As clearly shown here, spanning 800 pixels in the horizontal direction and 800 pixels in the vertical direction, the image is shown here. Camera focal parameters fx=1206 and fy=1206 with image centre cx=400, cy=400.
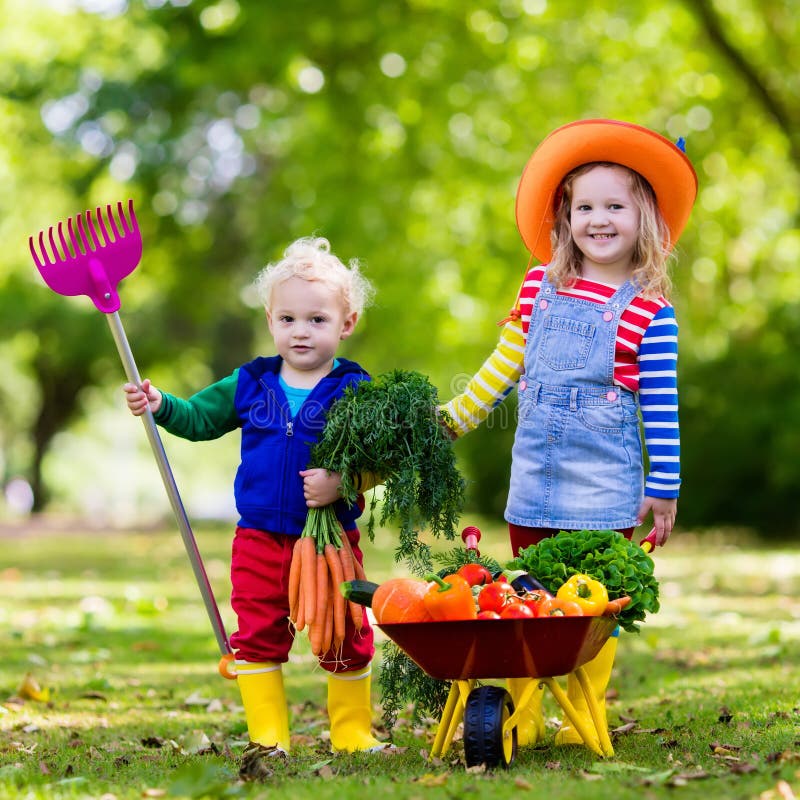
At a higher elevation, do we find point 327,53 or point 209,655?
point 327,53

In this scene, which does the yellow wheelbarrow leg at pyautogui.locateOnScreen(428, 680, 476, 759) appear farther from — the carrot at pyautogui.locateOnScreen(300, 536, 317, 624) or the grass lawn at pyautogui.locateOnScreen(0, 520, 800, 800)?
the carrot at pyautogui.locateOnScreen(300, 536, 317, 624)

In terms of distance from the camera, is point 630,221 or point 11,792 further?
point 630,221

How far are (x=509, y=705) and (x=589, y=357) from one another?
1.15 m

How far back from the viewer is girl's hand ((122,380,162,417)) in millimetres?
4066

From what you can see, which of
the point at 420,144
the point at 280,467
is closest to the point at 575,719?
the point at 280,467

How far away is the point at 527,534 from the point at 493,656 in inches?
32.2

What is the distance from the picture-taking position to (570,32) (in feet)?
56.1

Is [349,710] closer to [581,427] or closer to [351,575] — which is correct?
[351,575]

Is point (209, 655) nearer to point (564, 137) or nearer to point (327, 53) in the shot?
point (564, 137)

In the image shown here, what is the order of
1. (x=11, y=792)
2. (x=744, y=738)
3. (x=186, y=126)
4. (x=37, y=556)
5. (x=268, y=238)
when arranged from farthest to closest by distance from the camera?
(x=186, y=126), (x=268, y=238), (x=37, y=556), (x=744, y=738), (x=11, y=792)

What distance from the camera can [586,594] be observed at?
3.53 metres

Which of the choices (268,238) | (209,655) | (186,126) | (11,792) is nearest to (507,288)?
(268,238)

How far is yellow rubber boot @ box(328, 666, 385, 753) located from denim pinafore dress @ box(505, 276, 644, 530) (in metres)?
0.81

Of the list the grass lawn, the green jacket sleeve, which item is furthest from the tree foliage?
the green jacket sleeve
